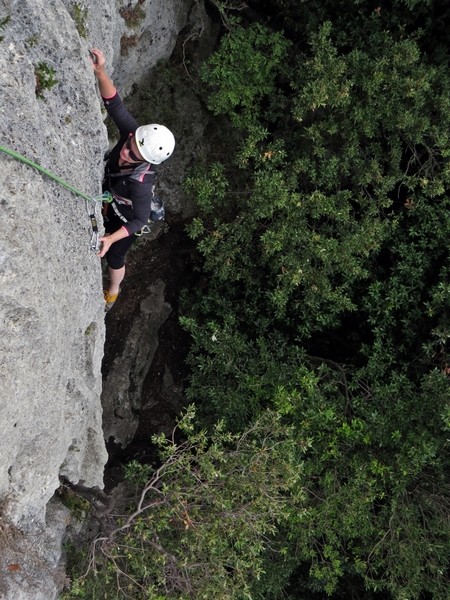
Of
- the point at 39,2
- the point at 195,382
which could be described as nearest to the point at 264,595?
the point at 195,382

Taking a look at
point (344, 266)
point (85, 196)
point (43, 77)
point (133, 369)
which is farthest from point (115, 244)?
point (133, 369)

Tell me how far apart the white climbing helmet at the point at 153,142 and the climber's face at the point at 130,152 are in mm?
87

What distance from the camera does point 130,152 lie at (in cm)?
684

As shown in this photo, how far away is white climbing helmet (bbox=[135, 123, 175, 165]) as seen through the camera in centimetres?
661

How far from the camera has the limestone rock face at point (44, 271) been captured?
4.84 meters

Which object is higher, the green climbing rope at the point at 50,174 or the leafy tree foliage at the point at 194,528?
the green climbing rope at the point at 50,174

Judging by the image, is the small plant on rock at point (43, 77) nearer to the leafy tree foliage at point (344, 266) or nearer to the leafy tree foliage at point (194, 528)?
the leafy tree foliage at point (344, 266)

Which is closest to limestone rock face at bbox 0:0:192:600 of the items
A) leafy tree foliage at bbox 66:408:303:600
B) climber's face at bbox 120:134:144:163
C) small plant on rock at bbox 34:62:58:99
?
small plant on rock at bbox 34:62:58:99

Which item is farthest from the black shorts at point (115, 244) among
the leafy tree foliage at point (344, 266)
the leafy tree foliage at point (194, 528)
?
the leafy tree foliage at point (194, 528)

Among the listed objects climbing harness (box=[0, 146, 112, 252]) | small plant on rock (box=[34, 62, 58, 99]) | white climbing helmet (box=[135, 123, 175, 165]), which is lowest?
climbing harness (box=[0, 146, 112, 252])

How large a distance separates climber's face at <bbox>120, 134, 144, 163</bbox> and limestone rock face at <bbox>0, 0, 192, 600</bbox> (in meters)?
0.60

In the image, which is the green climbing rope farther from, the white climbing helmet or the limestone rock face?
the white climbing helmet

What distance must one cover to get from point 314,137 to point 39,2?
206 inches

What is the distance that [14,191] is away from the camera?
4742mm
